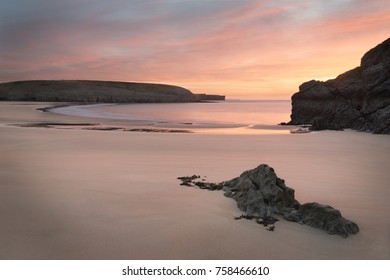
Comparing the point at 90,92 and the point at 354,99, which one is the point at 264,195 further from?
the point at 90,92

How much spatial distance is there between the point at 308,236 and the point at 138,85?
17399 centimetres

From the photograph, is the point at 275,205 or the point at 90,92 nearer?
the point at 275,205

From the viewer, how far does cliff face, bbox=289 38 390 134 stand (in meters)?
19.6

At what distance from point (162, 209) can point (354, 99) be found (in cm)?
2085

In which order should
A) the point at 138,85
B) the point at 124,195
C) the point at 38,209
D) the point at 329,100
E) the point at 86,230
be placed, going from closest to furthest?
the point at 86,230
the point at 38,209
the point at 124,195
the point at 329,100
the point at 138,85

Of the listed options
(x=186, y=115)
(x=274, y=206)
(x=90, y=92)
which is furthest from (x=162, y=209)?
(x=90, y=92)

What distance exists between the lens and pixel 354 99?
22484 millimetres

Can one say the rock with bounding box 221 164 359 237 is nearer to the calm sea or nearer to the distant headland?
the calm sea

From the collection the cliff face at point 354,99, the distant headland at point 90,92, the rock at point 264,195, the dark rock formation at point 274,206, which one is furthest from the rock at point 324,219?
the distant headland at point 90,92

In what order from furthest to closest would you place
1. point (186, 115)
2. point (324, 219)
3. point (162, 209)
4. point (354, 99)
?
point (186, 115)
point (354, 99)
point (162, 209)
point (324, 219)

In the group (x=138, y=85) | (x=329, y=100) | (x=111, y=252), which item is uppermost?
(x=138, y=85)

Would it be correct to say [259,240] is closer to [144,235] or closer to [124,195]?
[144,235]

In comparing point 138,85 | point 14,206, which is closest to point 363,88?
point 14,206
